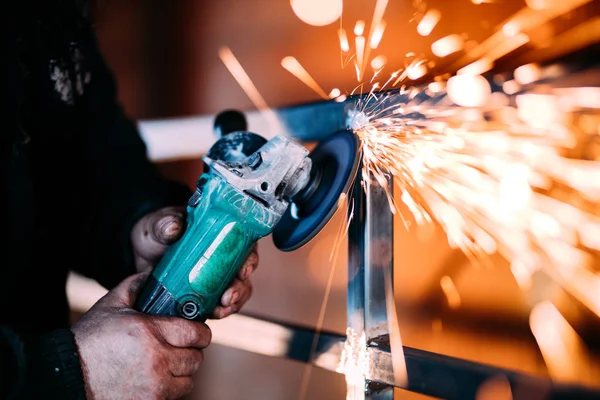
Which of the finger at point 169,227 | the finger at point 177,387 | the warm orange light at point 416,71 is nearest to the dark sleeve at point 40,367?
the finger at point 177,387

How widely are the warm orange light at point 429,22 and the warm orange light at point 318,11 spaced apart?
257mm

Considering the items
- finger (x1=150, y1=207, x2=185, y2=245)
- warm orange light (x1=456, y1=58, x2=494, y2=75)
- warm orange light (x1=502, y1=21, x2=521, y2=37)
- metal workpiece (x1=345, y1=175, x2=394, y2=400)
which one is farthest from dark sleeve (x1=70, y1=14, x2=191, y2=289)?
warm orange light (x1=502, y1=21, x2=521, y2=37)

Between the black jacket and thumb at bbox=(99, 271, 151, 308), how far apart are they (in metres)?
0.26

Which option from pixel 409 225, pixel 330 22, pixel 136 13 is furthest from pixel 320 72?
pixel 136 13

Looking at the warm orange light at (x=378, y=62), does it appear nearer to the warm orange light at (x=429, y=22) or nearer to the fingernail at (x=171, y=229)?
the warm orange light at (x=429, y=22)

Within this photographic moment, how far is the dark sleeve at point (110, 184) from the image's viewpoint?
1246mm

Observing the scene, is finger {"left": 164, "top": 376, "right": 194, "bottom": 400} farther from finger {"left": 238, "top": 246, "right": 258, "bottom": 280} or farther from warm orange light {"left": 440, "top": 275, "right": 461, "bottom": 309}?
warm orange light {"left": 440, "top": 275, "right": 461, "bottom": 309}

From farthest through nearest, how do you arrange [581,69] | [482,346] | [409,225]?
[409,225]
[482,346]
[581,69]

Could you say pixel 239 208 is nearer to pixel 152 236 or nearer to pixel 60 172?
pixel 152 236

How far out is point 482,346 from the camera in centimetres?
104

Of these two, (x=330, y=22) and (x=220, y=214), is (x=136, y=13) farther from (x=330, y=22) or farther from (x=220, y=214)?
(x=220, y=214)

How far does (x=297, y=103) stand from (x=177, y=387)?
0.86 meters

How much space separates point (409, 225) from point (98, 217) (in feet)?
3.03

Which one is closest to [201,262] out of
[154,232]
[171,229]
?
[171,229]
